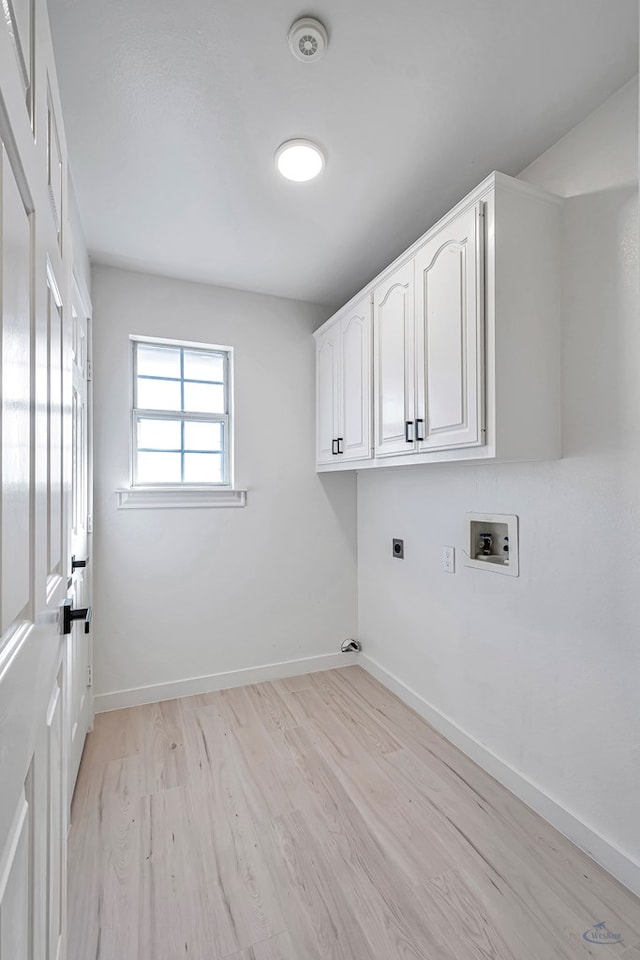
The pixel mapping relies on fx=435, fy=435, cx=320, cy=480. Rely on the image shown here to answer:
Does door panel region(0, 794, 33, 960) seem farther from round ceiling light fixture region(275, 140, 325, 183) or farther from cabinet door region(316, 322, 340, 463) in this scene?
cabinet door region(316, 322, 340, 463)

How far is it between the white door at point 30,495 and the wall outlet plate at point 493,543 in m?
1.67

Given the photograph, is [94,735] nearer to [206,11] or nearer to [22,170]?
[22,170]

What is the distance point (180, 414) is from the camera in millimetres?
2812

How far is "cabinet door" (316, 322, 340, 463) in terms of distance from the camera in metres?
2.76

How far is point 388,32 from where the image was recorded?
4.18 feet

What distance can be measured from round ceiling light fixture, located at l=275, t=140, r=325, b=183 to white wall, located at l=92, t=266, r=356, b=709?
1180mm

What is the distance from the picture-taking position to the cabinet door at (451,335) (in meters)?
1.62

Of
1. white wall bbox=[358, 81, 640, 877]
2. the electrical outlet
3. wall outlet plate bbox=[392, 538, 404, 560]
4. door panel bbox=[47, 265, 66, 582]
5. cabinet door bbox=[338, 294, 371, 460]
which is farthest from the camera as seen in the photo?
wall outlet plate bbox=[392, 538, 404, 560]

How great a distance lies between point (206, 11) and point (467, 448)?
5.12 feet

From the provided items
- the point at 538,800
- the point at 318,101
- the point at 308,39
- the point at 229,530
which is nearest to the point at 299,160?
the point at 318,101

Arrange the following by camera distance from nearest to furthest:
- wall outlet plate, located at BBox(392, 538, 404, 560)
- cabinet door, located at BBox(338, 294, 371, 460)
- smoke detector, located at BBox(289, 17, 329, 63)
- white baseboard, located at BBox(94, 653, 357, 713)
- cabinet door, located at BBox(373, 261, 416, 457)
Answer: smoke detector, located at BBox(289, 17, 329, 63)
cabinet door, located at BBox(373, 261, 416, 457)
cabinet door, located at BBox(338, 294, 371, 460)
white baseboard, located at BBox(94, 653, 357, 713)
wall outlet plate, located at BBox(392, 538, 404, 560)

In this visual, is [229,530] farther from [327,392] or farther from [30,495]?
[30,495]

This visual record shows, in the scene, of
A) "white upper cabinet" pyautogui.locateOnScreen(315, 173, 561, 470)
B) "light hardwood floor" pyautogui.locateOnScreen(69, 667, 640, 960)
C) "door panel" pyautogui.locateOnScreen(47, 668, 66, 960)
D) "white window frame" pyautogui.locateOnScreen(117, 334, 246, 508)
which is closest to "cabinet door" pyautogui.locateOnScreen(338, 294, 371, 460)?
"white upper cabinet" pyautogui.locateOnScreen(315, 173, 561, 470)

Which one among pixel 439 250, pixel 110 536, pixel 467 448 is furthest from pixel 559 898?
pixel 110 536
